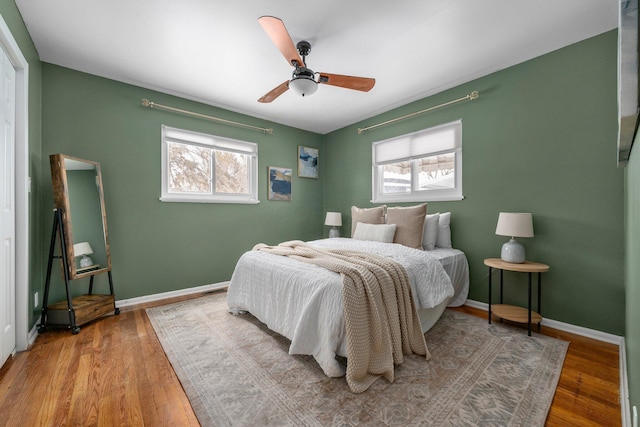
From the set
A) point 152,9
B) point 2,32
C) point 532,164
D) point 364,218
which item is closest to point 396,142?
point 364,218

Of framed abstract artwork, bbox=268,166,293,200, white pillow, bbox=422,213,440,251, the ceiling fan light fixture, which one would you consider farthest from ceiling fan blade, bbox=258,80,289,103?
white pillow, bbox=422,213,440,251

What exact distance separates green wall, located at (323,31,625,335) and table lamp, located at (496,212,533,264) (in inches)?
10.8

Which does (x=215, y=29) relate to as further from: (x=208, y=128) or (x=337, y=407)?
(x=337, y=407)

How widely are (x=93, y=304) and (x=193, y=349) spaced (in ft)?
4.31

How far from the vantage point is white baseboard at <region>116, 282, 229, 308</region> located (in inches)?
124

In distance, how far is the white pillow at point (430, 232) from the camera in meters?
3.24

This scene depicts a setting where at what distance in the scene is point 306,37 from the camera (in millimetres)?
2398

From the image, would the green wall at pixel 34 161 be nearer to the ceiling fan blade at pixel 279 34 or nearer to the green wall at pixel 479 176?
the green wall at pixel 479 176

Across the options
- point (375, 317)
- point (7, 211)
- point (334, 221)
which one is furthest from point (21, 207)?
point (334, 221)

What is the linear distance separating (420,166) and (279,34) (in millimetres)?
2568

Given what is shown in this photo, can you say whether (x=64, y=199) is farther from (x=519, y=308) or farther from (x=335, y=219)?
(x=519, y=308)

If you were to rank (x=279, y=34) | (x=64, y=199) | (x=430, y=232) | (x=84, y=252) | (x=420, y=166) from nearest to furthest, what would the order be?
(x=279, y=34), (x=64, y=199), (x=84, y=252), (x=430, y=232), (x=420, y=166)

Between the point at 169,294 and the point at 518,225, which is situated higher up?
the point at 518,225

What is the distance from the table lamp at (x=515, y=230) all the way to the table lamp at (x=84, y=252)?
4086mm
